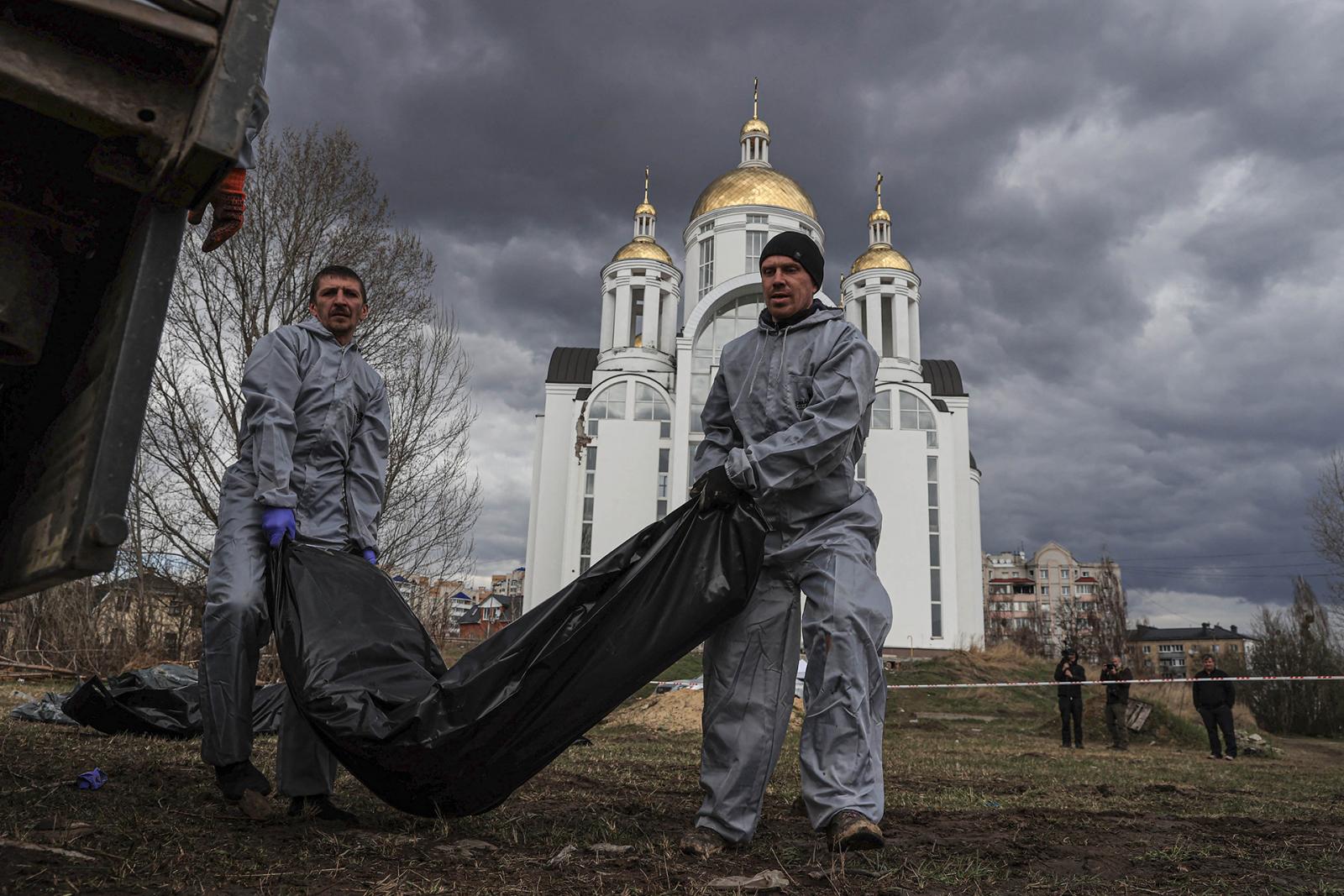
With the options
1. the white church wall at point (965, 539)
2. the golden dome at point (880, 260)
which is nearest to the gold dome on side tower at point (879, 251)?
the golden dome at point (880, 260)

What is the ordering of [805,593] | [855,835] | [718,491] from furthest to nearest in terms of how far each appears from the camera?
[805,593], [718,491], [855,835]

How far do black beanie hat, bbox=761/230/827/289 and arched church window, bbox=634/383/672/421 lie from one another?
33688 mm

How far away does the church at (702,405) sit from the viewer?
35812mm

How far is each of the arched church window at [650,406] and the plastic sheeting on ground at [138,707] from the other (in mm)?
31202

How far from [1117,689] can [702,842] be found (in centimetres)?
1330

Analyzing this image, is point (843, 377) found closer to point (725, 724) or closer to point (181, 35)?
point (725, 724)

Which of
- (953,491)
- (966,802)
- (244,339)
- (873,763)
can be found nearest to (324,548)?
(873,763)

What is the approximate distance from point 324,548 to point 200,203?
1.90 meters

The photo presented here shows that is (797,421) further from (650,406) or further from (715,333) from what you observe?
(650,406)

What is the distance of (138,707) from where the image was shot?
20.3ft

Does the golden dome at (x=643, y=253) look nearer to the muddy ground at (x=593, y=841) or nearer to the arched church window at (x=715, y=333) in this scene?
the arched church window at (x=715, y=333)

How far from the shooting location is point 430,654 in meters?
3.36

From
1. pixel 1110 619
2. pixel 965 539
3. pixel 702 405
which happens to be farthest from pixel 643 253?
pixel 1110 619

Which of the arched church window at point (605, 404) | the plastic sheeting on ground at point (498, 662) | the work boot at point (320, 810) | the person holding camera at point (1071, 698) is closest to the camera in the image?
the plastic sheeting on ground at point (498, 662)
